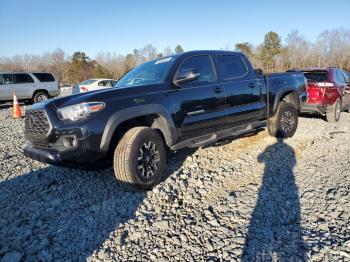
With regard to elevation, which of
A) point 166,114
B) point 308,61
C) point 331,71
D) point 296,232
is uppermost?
point 308,61

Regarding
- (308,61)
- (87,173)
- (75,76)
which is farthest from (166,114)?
(308,61)

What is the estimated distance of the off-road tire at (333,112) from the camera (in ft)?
28.0

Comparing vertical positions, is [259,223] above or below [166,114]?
below

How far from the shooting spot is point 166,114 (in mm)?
4035

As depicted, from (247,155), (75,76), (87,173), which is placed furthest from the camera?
(75,76)

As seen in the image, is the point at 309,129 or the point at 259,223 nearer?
the point at 259,223

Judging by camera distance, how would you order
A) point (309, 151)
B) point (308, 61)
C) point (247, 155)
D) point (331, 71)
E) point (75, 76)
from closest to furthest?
point (247, 155) → point (309, 151) → point (331, 71) → point (75, 76) → point (308, 61)

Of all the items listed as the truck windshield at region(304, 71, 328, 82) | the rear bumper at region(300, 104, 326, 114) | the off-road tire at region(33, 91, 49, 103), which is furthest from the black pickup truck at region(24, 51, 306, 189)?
the off-road tire at region(33, 91, 49, 103)

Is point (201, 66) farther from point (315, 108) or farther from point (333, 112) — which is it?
point (333, 112)

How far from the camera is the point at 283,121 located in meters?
6.44

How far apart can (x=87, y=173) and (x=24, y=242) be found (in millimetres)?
1821

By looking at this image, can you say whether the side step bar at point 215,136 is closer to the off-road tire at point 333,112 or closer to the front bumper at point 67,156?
the front bumper at point 67,156

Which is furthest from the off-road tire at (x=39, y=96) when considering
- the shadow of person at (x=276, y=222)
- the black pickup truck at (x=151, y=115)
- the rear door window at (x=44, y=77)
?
the shadow of person at (x=276, y=222)

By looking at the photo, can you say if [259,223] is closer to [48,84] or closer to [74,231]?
[74,231]
